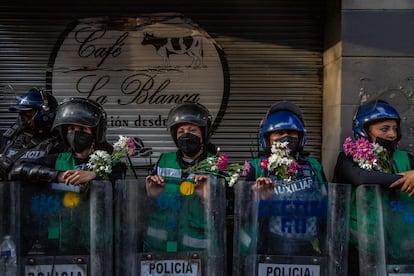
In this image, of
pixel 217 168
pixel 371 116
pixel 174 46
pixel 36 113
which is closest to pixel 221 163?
pixel 217 168

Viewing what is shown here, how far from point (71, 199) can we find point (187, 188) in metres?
0.69

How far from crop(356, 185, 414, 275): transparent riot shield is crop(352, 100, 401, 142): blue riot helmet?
81 centimetres

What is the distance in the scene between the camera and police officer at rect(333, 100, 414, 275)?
3.12 metres

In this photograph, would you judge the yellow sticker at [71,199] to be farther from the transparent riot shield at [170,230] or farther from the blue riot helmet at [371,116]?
the blue riot helmet at [371,116]

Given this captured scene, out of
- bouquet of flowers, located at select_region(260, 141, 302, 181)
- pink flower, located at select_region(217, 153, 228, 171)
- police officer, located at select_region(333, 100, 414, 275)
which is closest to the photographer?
police officer, located at select_region(333, 100, 414, 275)

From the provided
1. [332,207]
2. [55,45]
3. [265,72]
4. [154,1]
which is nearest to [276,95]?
[265,72]

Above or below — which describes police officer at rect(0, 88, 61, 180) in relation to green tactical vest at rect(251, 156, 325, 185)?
above

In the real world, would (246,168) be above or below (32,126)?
below

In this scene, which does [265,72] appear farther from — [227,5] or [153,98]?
[153,98]

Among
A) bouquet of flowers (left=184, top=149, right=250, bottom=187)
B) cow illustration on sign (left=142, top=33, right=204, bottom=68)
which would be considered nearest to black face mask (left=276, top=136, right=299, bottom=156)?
bouquet of flowers (left=184, top=149, right=250, bottom=187)

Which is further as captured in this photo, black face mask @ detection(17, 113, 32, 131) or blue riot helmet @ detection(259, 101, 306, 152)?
black face mask @ detection(17, 113, 32, 131)

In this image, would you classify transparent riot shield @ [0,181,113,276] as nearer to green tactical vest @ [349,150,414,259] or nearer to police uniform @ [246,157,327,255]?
police uniform @ [246,157,327,255]

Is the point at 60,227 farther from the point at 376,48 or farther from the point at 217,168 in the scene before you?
the point at 376,48

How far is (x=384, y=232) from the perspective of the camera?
3.03 meters
